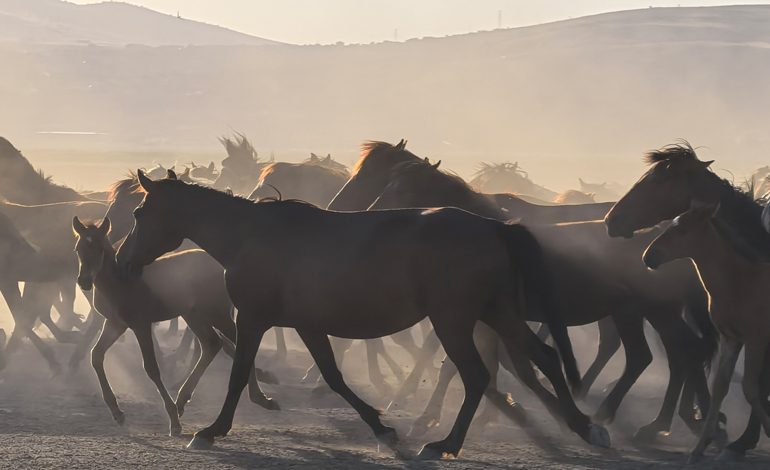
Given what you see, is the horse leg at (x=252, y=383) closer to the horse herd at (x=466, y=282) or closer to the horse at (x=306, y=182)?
the horse herd at (x=466, y=282)

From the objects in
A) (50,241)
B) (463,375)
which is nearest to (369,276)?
(463,375)

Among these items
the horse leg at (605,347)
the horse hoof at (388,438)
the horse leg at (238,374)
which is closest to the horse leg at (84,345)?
the horse leg at (238,374)

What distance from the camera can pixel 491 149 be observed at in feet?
294

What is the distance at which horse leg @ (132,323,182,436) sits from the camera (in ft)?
30.9

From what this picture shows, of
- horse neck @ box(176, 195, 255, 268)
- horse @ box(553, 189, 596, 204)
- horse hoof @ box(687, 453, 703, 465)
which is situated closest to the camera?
horse hoof @ box(687, 453, 703, 465)

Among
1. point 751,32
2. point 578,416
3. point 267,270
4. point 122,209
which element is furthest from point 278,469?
point 751,32

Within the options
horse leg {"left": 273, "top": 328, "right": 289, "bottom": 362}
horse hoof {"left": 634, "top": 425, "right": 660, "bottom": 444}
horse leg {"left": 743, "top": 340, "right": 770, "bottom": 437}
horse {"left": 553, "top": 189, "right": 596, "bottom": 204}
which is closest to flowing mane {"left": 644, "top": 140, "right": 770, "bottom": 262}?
horse leg {"left": 743, "top": 340, "right": 770, "bottom": 437}

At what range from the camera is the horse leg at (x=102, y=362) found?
9.92 metres

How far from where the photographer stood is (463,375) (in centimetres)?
803

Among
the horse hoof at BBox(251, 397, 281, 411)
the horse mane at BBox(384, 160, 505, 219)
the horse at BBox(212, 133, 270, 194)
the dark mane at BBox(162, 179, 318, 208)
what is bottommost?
the horse hoof at BBox(251, 397, 281, 411)

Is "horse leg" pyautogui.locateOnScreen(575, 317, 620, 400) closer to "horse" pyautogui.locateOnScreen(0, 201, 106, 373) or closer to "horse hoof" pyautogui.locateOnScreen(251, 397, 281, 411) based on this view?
"horse hoof" pyautogui.locateOnScreen(251, 397, 281, 411)

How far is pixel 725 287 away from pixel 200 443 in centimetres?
358

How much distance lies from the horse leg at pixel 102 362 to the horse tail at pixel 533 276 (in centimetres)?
348

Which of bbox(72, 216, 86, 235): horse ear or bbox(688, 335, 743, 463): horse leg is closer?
bbox(688, 335, 743, 463): horse leg
